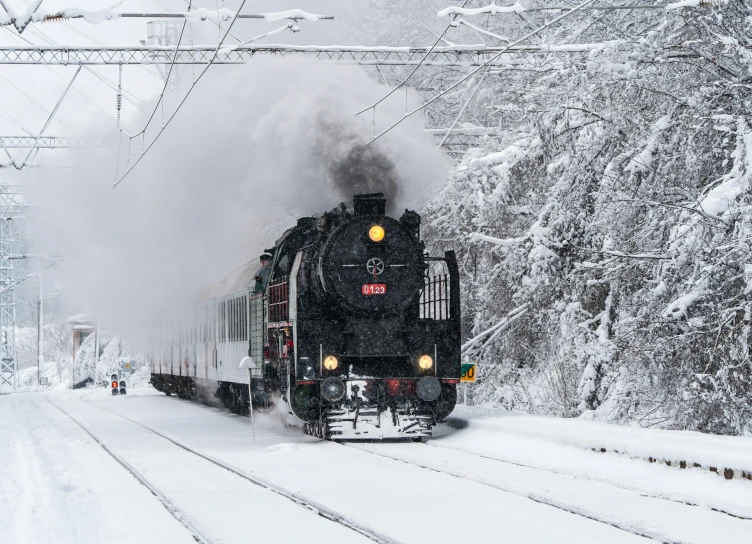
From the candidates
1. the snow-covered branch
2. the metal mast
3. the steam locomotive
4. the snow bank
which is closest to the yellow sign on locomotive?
the steam locomotive

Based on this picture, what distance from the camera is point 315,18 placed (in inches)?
746

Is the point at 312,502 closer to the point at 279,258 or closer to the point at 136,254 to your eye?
the point at 279,258

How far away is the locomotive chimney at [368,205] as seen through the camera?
1578cm

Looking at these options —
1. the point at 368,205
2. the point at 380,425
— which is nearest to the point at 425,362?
the point at 380,425

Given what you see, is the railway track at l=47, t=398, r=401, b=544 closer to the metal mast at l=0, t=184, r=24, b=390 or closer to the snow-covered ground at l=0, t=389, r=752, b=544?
the snow-covered ground at l=0, t=389, r=752, b=544

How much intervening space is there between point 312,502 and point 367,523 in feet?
4.09

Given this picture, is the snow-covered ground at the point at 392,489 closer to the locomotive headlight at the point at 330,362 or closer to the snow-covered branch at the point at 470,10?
the locomotive headlight at the point at 330,362

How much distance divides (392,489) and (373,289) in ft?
17.3

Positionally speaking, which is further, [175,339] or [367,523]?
[175,339]

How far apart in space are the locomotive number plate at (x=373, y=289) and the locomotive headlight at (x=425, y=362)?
114 centimetres

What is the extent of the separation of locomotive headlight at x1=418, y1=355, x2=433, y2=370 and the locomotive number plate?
114cm

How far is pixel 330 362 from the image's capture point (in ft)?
51.0

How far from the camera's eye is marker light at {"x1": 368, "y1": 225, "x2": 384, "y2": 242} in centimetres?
1547

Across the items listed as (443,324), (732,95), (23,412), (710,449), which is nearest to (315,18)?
(443,324)
